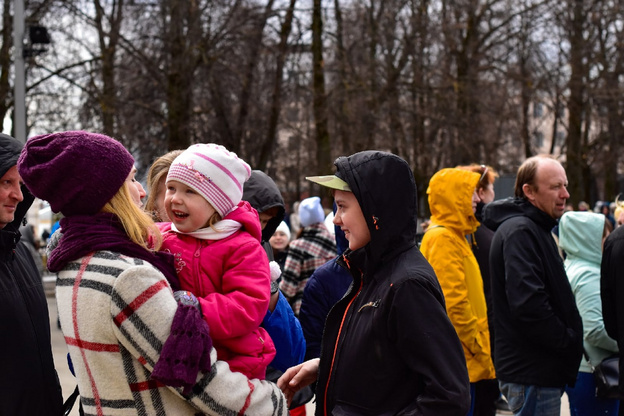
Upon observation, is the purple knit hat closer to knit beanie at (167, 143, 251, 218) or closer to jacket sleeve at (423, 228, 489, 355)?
knit beanie at (167, 143, 251, 218)

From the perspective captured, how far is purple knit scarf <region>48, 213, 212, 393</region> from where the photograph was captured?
2.04m

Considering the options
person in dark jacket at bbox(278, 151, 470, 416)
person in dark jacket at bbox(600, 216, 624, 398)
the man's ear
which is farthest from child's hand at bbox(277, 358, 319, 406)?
the man's ear

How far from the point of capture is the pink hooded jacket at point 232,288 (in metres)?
2.21

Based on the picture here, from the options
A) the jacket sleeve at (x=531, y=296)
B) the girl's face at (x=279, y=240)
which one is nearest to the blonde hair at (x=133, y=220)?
the jacket sleeve at (x=531, y=296)

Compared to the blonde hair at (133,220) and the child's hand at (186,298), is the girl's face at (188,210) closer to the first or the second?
the blonde hair at (133,220)

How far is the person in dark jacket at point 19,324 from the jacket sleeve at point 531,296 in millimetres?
2509

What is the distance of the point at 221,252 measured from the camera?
2354mm

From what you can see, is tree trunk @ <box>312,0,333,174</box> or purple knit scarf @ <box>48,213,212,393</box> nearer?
purple knit scarf @ <box>48,213,212,393</box>

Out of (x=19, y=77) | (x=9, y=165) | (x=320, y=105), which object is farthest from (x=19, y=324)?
(x=320, y=105)

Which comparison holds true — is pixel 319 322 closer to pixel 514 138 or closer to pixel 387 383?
pixel 387 383

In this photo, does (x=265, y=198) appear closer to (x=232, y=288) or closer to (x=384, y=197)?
(x=384, y=197)

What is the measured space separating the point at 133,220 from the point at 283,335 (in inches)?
37.3

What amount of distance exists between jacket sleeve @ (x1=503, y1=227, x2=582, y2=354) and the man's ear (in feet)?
1.03

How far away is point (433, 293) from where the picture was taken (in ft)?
8.22
